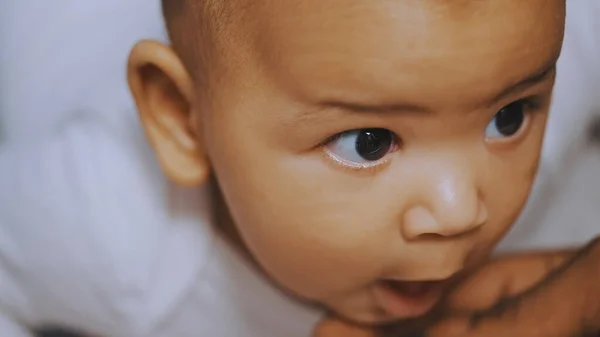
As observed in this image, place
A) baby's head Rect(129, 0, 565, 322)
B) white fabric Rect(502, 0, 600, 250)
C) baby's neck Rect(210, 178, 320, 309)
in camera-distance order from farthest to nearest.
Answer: white fabric Rect(502, 0, 600, 250)
baby's neck Rect(210, 178, 320, 309)
baby's head Rect(129, 0, 565, 322)

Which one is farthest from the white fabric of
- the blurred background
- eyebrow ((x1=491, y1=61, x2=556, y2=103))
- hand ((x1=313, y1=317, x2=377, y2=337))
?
eyebrow ((x1=491, y1=61, x2=556, y2=103))

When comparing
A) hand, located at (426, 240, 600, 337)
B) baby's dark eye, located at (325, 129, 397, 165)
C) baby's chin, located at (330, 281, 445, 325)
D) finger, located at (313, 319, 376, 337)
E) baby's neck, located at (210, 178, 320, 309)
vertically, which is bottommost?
baby's neck, located at (210, 178, 320, 309)

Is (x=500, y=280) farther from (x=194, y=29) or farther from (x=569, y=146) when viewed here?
(x=194, y=29)

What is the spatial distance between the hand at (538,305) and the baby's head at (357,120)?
0.20 feet

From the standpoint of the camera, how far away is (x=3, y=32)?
0.86 m

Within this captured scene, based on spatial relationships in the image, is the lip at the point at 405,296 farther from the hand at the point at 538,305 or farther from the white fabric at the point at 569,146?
the white fabric at the point at 569,146

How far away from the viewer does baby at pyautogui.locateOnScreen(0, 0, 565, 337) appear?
0.48 meters

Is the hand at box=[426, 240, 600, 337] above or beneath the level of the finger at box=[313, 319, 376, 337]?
above

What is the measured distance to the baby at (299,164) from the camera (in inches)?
18.9

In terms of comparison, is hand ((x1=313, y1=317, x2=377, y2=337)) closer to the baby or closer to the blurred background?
the baby

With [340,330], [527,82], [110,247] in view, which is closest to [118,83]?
[110,247]

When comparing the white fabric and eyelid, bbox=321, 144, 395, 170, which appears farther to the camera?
the white fabric

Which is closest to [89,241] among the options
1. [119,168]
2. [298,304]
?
[119,168]

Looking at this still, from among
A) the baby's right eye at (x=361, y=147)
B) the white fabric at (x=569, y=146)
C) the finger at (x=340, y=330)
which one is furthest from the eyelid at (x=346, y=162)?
the white fabric at (x=569, y=146)
